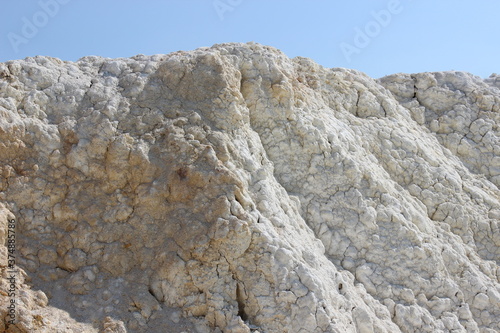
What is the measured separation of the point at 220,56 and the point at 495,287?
17.9 feet

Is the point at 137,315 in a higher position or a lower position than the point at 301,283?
lower

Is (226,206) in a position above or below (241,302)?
above

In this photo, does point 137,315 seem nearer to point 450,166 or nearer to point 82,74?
point 82,74

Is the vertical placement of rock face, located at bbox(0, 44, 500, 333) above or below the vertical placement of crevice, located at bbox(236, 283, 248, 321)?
above

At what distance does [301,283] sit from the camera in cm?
626

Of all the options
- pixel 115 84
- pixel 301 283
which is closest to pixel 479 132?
pixel 301 283

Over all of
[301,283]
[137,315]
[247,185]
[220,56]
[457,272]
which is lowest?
[137,315]

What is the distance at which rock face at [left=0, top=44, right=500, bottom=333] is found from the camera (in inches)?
244

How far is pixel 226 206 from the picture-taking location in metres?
6.52

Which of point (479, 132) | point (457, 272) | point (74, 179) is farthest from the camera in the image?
point (479, 132)

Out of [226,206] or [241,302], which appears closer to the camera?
[241,302]

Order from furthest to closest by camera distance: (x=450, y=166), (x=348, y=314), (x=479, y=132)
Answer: (x=479, y=132), (x=450, y=166), (x=348, y=314)

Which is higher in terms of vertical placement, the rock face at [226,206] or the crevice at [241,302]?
the rock face at [226,206]

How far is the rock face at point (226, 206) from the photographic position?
620cm
